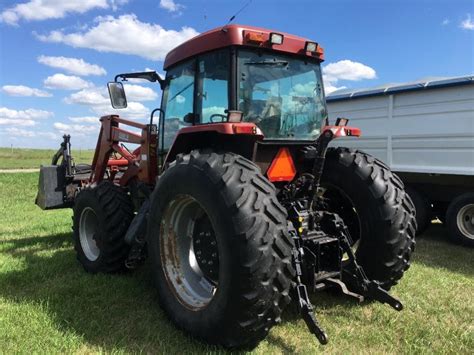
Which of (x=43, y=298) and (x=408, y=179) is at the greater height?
(x=408, y=179)

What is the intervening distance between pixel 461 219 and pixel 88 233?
18.8 feet

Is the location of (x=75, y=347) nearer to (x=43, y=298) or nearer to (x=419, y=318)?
(x=43, y=298)

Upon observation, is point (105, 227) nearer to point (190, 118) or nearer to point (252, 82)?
point (190, 118)

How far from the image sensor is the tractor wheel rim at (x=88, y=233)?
5.40 metres

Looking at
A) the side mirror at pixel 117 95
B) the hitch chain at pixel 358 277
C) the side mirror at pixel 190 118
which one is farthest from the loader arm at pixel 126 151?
the hitch chain at pixel 358 277

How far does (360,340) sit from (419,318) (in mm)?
753

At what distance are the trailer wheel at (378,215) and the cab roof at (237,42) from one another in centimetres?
114

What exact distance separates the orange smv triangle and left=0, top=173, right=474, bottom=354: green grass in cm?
121

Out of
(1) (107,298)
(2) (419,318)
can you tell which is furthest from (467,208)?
Result: (1) (107,298)

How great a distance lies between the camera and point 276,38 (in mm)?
3910

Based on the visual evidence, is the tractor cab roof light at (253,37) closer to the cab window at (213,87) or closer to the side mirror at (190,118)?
the cab window at (213,87)

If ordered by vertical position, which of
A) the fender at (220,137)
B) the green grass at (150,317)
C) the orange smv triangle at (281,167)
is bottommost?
the green grass at (150,317)

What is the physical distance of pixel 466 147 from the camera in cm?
711

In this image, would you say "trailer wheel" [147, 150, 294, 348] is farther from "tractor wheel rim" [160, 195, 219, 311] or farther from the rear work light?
the rear work light
